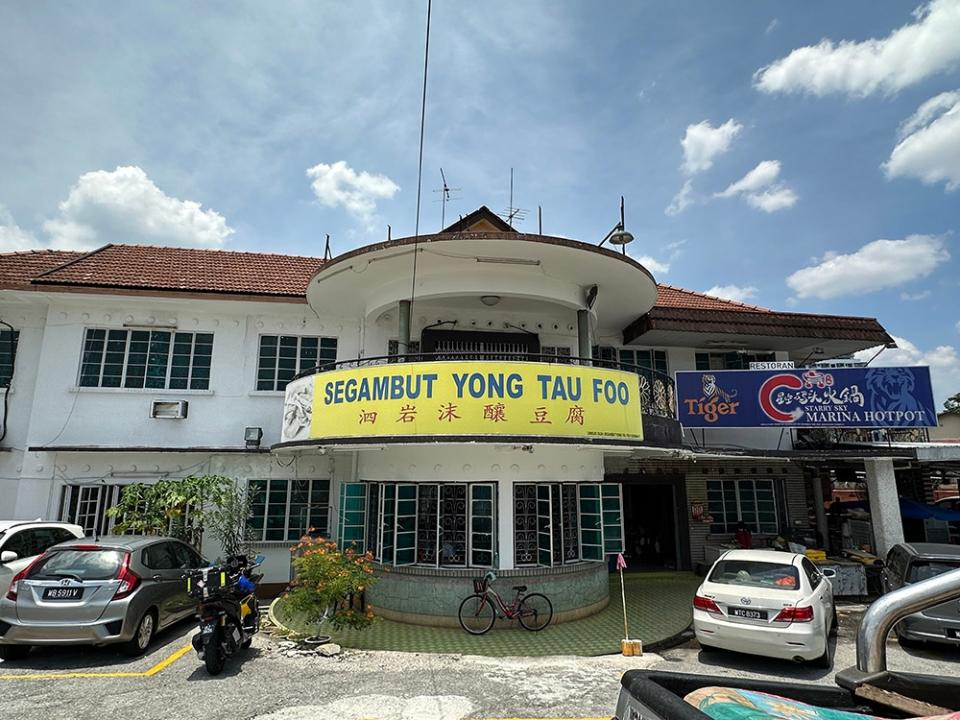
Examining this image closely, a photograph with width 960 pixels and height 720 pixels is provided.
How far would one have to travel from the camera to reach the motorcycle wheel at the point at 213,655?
697 cm

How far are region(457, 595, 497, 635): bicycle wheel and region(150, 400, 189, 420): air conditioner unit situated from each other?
8.30 metres

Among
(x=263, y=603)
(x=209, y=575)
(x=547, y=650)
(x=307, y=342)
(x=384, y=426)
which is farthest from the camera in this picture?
(x=307, y=342)

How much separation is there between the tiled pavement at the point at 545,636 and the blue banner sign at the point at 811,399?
4785mm

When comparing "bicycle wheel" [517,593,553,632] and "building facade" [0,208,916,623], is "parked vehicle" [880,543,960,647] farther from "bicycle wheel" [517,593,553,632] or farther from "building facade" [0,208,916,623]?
"bicycle wheel" [517,593,553,632]

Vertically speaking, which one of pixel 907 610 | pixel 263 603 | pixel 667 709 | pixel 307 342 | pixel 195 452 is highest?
pixel 307 342

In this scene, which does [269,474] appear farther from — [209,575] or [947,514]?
[947,514]

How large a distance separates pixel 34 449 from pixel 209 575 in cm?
833

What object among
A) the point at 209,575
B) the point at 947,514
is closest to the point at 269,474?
the point at 209,575

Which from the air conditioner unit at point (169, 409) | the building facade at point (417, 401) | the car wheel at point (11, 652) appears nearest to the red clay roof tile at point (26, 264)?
the building facade at point (417, 401)

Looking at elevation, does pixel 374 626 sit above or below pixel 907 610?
below

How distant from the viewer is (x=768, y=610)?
24.8 feet

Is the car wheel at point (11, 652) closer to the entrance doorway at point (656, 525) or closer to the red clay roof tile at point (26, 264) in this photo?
the red clay roof tile at point (26, 264)

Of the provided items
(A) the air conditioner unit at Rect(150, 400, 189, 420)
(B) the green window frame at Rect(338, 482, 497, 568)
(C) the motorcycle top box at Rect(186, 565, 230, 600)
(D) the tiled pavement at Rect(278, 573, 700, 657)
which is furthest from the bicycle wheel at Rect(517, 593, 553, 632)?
(A) the air conditioner unit at Rect(150, 400, 189, 420)

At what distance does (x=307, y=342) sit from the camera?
1411 centimetres
